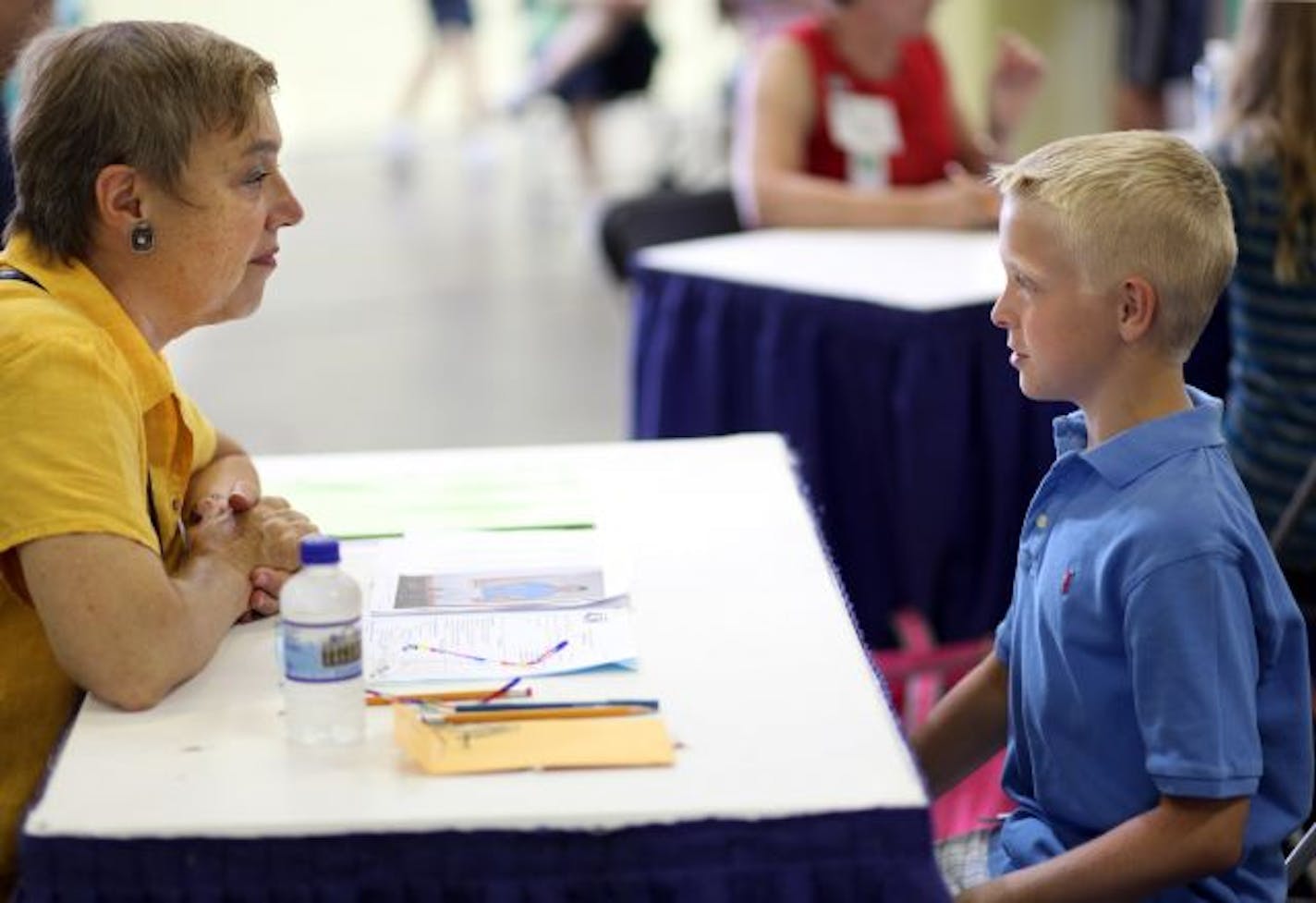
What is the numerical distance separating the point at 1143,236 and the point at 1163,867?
485 mm

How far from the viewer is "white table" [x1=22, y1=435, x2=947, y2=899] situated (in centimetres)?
128

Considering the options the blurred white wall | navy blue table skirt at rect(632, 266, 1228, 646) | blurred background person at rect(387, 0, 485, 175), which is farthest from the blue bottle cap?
the blurred white wall

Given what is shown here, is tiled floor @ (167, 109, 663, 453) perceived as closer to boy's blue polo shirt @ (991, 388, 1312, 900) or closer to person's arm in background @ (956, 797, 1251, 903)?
boy's blue polo shirt @ (991, 388, 1312, 900)

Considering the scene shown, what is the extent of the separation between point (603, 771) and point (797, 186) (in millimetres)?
2423

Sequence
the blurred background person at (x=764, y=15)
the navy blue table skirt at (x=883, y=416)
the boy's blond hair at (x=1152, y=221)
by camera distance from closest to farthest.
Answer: the boy's blond hair at (x=1152, y=221) → the navy blue table skirt at (x=883, y=416) → the blurred background person at (x=764, y=15)

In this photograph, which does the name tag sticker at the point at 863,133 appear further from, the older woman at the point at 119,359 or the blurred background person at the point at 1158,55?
the blurred background person at the point at 1158,55

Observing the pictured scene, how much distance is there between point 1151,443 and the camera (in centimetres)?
155

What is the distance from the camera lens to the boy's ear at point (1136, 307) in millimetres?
1524

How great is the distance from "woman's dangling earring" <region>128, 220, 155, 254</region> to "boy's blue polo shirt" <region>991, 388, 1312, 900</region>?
0.79 metres

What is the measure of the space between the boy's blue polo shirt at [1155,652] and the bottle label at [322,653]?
0.57 metres

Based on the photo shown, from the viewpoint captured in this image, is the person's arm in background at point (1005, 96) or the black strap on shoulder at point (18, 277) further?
the person's arm in background at point (1005, 96)

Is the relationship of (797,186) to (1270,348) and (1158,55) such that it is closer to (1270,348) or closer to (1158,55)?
(1270,348)

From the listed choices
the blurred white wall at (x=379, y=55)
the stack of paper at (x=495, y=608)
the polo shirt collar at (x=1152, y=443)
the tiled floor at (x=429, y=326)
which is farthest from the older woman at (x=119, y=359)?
the blurred white wall at (x=379, y=55)

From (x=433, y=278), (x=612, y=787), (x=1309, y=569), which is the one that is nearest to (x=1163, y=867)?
(x=612, y=787)
